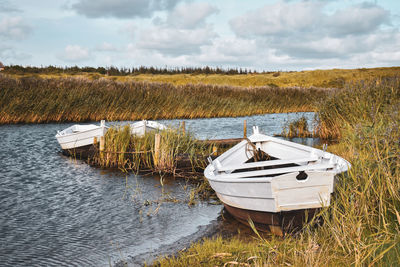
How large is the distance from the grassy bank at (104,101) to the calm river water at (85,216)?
10.3 metres

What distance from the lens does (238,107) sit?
94.6ft

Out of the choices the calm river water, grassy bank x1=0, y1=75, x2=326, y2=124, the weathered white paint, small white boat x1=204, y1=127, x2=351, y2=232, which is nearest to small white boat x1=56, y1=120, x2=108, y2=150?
the calm river water

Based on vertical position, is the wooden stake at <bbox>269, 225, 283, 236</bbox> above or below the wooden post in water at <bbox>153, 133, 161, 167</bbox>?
below

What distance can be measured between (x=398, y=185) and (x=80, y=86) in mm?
21722

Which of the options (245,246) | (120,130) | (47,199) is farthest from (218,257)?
(120,130)

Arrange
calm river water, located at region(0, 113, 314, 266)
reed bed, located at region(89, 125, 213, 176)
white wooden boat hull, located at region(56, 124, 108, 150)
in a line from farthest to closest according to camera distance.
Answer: white wooden boat hull, located at region(56, 124, 108, 150), reed bed, located at region(89, 125, 213, 176), calm river water, located at region(0, 113, 314, 266)

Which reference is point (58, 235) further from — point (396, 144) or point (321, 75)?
point (321, 75)

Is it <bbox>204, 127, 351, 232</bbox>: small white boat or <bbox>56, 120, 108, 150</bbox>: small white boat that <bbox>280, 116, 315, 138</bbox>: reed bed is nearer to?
<bbox>56, 120, 108, 150</bbox>: small white boat

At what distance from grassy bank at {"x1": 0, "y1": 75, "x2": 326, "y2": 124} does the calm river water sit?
10.3 metres

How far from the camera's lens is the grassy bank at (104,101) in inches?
837

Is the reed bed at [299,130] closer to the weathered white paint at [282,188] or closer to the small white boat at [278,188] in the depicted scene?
the small white boat at [278,188]

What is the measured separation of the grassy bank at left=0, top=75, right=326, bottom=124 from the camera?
2127 cm

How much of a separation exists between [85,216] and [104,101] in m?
16.9

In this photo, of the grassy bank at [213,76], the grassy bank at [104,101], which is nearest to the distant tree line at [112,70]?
the grassy bank at [213,76]
